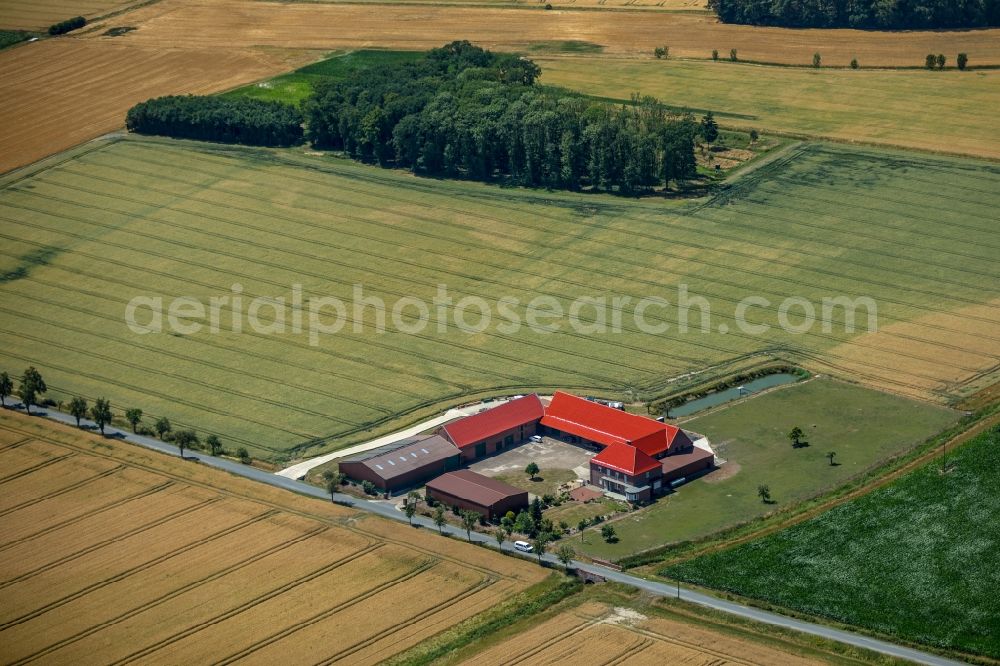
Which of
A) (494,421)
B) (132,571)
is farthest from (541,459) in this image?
(132,571)

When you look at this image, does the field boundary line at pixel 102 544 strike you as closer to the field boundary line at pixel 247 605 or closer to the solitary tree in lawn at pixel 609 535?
the field boundary line at pixel 247 605

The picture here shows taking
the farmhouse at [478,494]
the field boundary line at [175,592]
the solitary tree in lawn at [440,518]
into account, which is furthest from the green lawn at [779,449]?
the field boundary line at [175,592]

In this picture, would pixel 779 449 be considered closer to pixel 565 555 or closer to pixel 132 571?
pixel 565 555

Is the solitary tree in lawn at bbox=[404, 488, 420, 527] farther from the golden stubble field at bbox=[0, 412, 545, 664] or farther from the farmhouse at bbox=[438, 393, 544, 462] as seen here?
the farmhouse at bbox=[438, 393, 544, 462]

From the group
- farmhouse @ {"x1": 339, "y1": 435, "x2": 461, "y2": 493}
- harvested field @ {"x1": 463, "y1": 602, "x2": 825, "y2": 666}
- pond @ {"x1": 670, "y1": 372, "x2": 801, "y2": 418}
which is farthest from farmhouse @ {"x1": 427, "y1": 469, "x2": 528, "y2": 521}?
pond @ {"x1": 670, "y1": 372, "x2": 801, "y2": 418}

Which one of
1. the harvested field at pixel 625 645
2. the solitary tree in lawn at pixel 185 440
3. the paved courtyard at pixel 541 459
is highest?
the solitary tree in lawn at pixel 185 440

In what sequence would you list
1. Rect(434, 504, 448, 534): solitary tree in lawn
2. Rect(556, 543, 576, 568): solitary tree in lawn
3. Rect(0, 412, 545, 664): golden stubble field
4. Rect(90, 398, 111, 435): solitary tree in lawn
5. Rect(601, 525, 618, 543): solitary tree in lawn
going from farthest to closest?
1. Rect(90, 398, 111, 435): solitary tree in lawn
2. Rect(434, 504, 448, 534): solitary tree in lawn
3. Rect(601, 525, 618, 543): solitary tree in lawn
4. Rect(556, 543, 576, 568): solitary tree in lawn
5. Rect(0, 412, 545, 664): golden stubble field
